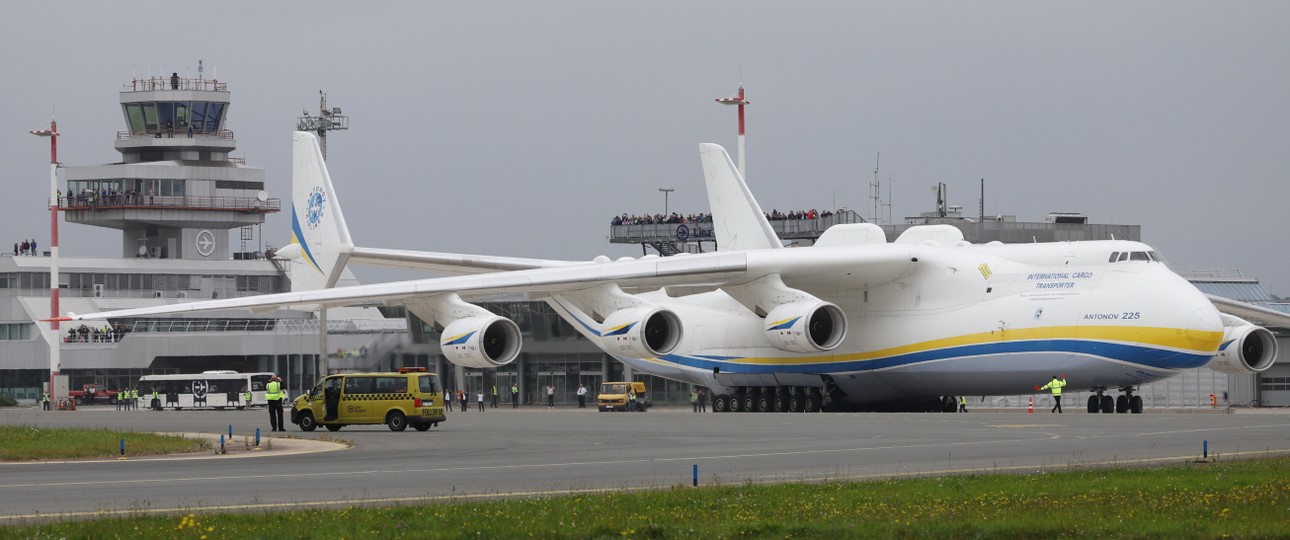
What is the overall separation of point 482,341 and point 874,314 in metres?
9.03

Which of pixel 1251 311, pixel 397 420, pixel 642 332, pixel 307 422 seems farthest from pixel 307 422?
pixel 1251 311

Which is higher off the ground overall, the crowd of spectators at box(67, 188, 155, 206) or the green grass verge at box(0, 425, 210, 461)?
the crowd of spectators at box(67, 188, 155, 206)

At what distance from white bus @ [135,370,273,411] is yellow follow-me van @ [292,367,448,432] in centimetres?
2823

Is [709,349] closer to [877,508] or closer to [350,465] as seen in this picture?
[350,465]

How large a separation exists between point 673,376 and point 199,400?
21.4m

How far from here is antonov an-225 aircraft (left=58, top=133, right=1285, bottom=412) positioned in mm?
32281

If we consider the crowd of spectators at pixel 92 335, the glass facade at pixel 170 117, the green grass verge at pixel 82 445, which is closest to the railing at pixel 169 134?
the glass facade at pixel 170 117

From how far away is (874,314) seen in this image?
3684 cm

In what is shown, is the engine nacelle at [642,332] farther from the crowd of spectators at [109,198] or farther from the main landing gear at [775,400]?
the crowd of spectators at [109,198]

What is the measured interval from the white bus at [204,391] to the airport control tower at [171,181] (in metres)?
21.1

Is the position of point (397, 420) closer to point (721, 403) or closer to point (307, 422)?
point (307, 422)

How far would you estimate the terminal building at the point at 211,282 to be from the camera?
187 feet

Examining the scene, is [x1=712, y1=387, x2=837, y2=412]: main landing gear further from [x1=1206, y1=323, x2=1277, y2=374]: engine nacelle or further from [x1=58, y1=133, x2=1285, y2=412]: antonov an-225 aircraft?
[x1=1206, y1=323, x2=1277, y2=374]: engine nacelle

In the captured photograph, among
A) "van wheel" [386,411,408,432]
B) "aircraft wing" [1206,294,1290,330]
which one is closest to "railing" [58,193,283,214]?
"van wheel" [386,411,408,432]
